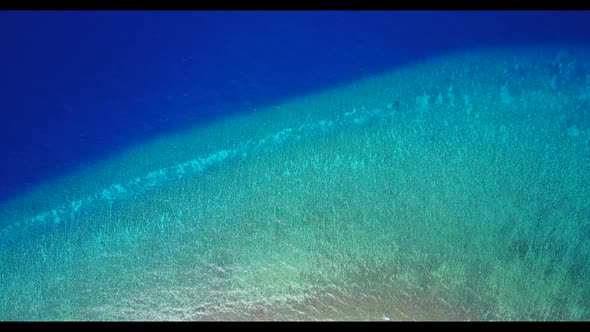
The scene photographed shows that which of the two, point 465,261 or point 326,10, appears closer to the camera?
point 465,261

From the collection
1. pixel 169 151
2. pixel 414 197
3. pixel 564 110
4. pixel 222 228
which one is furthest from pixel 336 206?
pixel 564 110

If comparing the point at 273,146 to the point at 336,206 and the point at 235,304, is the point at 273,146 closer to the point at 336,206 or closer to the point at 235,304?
the point at 336,206

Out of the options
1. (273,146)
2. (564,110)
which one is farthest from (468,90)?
(273,146)

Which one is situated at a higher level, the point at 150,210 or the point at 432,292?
the point at 150,210
